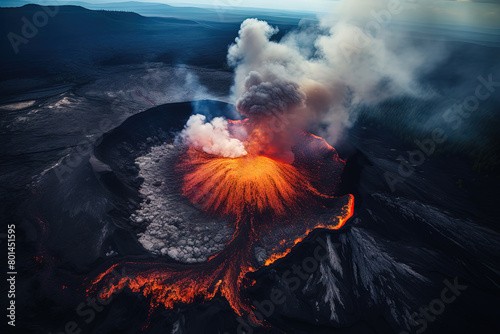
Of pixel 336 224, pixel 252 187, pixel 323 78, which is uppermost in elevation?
pixel 323 78

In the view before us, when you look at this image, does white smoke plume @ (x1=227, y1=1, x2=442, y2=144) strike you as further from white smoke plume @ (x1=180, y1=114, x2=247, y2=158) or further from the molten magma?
the molten magma

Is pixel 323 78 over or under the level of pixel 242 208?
over

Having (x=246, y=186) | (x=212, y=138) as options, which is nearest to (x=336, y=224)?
(x=246, y=186)

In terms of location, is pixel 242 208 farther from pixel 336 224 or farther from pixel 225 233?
pixel 336 224

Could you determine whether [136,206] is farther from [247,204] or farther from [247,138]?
[247,138]

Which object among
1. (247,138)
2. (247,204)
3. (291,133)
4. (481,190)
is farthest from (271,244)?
(481,190)

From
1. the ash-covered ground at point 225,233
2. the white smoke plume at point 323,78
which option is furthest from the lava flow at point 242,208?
the white smoke plume at point 323,78

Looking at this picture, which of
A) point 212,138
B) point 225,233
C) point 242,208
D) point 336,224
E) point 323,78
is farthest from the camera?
point 323,78
